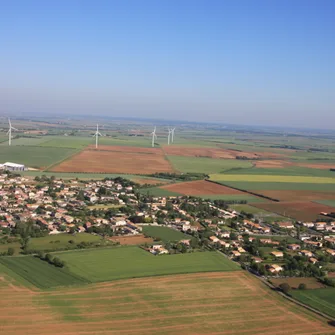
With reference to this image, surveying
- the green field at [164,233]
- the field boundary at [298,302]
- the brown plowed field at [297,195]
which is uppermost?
the brown plowed field at [297,195]

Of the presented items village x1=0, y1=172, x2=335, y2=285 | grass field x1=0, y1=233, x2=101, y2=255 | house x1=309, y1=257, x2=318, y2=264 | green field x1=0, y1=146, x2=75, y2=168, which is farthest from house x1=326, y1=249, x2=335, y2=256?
green field x1=0, y1=146, x2=75, y2=168

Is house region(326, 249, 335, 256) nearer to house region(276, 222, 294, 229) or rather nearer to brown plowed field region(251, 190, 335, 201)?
house region(276, 222, 294, 229)

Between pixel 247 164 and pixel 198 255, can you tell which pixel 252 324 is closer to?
pixel 198 255

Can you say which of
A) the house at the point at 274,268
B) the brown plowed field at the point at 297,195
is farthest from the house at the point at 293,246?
the brown plowed field at the point at 297,195

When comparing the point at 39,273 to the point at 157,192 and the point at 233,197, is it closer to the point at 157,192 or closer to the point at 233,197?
the point at 157,192

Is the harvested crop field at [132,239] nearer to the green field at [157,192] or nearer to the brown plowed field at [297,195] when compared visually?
the green field at [157,192]
